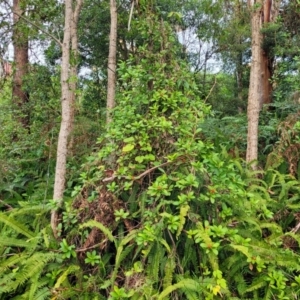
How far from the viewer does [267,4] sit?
7.20m

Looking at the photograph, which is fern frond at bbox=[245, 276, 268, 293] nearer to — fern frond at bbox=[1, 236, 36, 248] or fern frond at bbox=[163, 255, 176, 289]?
fern frond at bbox=[163, 255, 176, 289]

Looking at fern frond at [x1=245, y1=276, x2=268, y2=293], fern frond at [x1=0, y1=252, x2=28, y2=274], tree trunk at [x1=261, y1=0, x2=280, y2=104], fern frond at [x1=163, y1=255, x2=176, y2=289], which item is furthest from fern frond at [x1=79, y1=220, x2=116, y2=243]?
tree trunk at [x1=261, y1=0, x2=280, y2=104]

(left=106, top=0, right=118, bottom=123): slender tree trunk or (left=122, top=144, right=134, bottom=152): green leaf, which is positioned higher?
(left=106, top=0, right=118, bottom=123): slender tree trunk

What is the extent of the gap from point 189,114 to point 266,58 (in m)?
5.47

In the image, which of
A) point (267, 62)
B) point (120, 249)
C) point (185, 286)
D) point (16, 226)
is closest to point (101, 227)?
point (120, 249)

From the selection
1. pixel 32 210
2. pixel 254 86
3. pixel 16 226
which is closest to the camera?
pixel 16 226

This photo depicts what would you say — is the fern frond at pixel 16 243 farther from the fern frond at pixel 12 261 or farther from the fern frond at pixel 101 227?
the fern frond at pixel 101 227

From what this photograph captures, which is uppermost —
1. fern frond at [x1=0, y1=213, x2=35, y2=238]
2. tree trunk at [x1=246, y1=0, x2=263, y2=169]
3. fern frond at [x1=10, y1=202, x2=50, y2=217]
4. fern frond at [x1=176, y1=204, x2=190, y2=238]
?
tree trunk at [x1=246, y1=0, x2=263, y2=169]

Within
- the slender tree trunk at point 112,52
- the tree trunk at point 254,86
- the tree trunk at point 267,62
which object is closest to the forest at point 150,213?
the tree trunk at point 254,86

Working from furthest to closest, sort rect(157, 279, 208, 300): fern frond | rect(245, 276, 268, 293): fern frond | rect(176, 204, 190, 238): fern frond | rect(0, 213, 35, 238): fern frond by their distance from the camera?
rect(0, 213, 35, 238): fern frond
rect(245, 276, 268, 293): fern frond
rect(176, 204, 190, 238): fern frond
rect(157, 279, 208, 300): fern frond

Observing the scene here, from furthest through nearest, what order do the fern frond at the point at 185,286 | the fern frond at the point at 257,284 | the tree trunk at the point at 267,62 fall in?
1. the tree trunk at the point at 267,62
2. the fern frond at the point at 257,284
3. the fern frond at the point at 185,286

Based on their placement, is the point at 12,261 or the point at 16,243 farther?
the point at 16,243

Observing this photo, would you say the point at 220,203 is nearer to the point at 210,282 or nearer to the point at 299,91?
the point at 210,282

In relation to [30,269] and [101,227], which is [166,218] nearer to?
[101,227]
